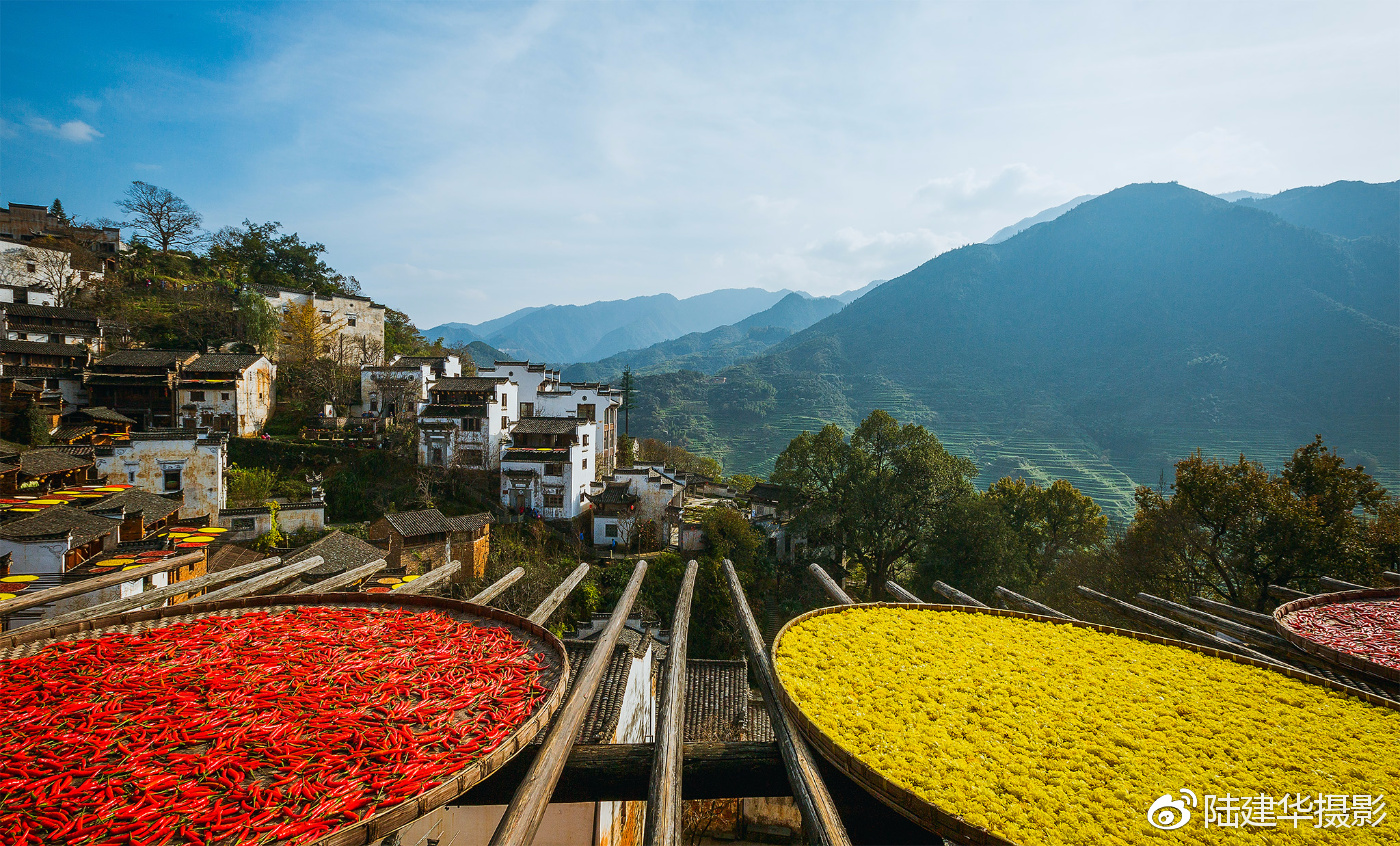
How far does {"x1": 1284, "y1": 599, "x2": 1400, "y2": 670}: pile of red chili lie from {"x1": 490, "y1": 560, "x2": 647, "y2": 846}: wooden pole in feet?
15.8

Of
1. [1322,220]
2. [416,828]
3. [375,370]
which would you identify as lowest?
[416,828]

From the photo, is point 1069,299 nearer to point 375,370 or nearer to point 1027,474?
point 1027,474

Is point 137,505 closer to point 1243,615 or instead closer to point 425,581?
point 425,581

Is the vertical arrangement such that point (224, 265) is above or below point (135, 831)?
above

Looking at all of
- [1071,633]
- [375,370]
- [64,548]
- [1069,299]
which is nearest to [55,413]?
[375,370]

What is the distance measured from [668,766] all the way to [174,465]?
24.1 metres

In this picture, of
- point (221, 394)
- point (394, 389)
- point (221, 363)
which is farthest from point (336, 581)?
point (221, 363)

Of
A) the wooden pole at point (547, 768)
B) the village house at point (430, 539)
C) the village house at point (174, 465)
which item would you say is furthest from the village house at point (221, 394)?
the wooden pole at point (547, 768)

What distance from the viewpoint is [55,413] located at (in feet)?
72.7

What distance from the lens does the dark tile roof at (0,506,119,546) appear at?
9.93 m

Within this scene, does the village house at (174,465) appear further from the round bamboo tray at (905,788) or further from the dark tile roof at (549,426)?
the round bamboo tray at (905,788)

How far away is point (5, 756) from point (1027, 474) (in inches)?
2060

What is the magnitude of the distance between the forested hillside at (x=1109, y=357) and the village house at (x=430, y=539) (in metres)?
32.2

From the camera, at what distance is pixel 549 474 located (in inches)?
945
